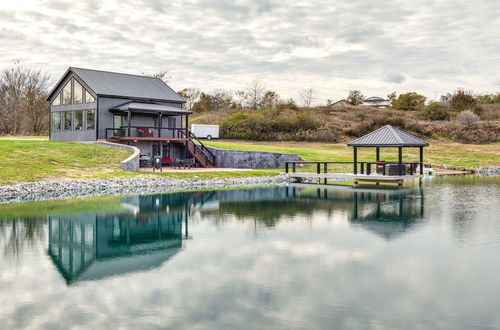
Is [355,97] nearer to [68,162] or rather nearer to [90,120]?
[90,120]

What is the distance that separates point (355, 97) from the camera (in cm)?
9644

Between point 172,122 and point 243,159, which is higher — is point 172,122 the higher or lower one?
the higher one

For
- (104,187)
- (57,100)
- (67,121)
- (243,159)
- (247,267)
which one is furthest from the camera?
(57,100)

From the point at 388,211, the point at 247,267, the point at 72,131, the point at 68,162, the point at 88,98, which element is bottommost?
the point at 247,267

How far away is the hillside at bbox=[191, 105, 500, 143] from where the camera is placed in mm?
53469

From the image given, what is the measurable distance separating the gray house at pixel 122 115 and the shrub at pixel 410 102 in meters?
53.2

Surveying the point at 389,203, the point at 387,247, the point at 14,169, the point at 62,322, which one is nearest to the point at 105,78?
the point at 14,169

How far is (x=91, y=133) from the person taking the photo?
A: 118ft

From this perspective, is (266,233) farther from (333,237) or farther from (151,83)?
(151,83)

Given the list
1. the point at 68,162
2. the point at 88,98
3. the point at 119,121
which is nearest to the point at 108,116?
the point at 119,121

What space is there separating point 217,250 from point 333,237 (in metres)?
3.42

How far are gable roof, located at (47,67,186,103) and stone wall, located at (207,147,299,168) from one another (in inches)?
252

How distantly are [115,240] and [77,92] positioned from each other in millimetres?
26539

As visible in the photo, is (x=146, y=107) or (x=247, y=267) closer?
(x=247, y=267)
